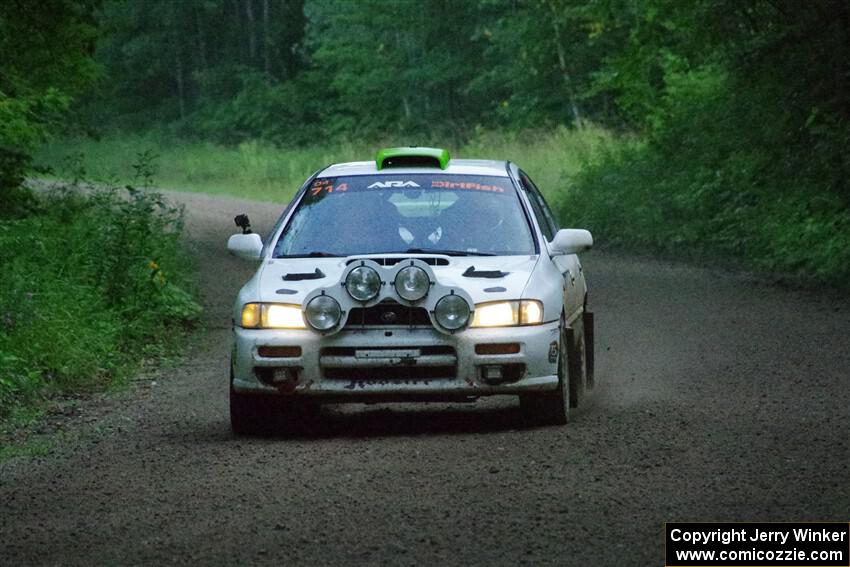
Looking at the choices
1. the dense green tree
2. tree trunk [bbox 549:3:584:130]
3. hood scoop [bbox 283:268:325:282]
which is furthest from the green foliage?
tree trunk [bbox 549:3:584:130]

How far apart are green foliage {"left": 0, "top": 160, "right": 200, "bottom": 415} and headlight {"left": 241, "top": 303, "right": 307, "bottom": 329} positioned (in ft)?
8.77

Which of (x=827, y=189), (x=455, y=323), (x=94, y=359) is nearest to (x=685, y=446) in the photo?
(x=455, y=323)

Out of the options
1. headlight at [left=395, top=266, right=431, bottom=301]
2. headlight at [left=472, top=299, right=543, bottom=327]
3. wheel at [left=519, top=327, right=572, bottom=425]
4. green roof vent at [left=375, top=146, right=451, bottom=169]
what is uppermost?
green roof vent at [left=375, top=146, right=451, bottom=169]

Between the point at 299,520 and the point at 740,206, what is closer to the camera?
the point at 299,520

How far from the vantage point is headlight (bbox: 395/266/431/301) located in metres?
10.2

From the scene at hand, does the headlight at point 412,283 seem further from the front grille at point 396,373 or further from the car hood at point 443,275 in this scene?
the front grille at point 396,373

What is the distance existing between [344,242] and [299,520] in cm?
360

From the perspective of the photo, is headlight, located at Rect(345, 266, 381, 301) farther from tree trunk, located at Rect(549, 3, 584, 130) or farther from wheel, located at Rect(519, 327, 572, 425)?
tree trunk, located at Rect(549, 3, 584, 130)

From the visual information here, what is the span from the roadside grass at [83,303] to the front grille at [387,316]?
9.46 ft

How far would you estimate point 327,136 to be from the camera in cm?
6556

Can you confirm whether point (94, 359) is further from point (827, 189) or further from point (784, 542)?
point (827, 189)

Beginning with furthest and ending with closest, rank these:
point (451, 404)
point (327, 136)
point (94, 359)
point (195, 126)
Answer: point (195, 126), point (327, 136), point (94, 359), point (451, 404)

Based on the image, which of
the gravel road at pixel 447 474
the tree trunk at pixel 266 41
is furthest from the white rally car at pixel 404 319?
the tree trunk at pixel 266 41

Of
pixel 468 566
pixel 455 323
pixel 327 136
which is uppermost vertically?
pixel 327 136
